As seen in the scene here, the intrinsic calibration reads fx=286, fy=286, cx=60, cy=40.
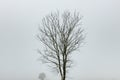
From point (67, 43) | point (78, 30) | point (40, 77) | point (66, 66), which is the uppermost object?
point (40, 77)

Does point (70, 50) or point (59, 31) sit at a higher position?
point (59, 31)

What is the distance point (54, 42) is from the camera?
44.1 m

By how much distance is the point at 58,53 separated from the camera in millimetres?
43344

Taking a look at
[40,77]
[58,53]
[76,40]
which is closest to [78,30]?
[76,40]

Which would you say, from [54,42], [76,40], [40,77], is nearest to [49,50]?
[54,42]

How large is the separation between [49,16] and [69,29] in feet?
13.2

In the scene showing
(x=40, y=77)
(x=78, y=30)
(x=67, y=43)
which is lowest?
(x=67, y=43)

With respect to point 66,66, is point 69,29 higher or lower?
higher

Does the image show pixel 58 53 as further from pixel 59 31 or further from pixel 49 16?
pixel 49 16

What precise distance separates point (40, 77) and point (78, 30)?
456ft

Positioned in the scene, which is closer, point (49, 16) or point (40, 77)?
point (49, 16)

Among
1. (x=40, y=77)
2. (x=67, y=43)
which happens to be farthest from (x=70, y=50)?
(x=40, y=77)

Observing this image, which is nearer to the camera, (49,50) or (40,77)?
(49,50)

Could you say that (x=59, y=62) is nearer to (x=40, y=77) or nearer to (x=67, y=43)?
(x=67, y=43)
